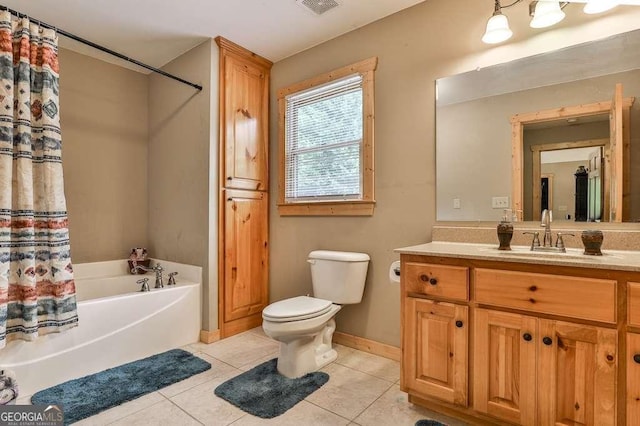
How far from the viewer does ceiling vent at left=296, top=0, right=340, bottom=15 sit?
2.17 meters

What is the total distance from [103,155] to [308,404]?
283cm

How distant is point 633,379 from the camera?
1166 millimetres

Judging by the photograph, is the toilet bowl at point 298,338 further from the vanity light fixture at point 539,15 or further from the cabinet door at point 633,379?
the vanity light fixture at point 539,15

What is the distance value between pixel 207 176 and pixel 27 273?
125cm

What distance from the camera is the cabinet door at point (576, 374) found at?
1.20 metres

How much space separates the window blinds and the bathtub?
3.78 feet

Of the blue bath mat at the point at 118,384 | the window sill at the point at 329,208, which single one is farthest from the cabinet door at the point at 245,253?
the blue bath mat at the point at 118,384

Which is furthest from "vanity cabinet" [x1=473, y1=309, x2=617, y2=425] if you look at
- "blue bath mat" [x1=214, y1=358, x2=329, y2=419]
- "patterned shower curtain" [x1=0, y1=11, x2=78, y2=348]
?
"patterned shower curtain" [x1=0, y1=11, x2=78, y2=348]

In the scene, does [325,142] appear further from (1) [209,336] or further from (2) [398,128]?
(1) [209,336]

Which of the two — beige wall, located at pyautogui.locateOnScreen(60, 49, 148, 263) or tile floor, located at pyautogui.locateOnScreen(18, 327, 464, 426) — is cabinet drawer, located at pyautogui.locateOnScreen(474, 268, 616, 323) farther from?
beige wall, located at pyautogui.locateOnScreen(60, 49, 148, 263)

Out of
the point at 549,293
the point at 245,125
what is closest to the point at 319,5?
the point at 245,125

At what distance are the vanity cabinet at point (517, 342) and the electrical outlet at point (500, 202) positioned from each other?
0.60 meters

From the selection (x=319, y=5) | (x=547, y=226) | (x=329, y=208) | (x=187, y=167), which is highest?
(x=319, y=5)

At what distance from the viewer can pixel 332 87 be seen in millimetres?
2609
